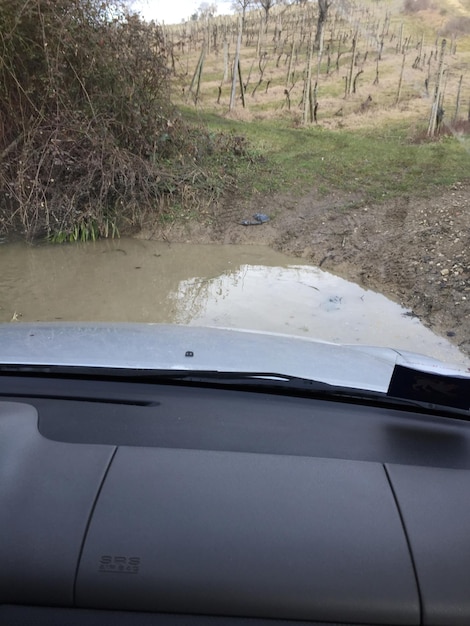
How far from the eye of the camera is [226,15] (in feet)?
136

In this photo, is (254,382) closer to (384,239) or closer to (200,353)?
(200,353)

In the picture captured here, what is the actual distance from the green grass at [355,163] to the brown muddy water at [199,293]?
7.85 feet

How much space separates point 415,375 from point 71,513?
127 centimetres

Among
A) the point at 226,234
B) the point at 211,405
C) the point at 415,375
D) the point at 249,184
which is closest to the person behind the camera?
the point at 415,375

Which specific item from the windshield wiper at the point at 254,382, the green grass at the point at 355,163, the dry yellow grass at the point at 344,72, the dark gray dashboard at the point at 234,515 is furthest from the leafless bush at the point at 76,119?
the dark gray dashboard at the point at 234,515

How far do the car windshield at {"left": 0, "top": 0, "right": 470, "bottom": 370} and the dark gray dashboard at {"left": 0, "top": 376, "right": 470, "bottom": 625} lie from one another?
3.66 m

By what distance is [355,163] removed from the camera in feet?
37.0

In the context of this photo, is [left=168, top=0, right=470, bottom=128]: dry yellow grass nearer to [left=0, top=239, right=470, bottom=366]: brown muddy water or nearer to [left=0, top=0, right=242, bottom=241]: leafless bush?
[left=0, top=0, right=242, bottom=241]: leafless bush

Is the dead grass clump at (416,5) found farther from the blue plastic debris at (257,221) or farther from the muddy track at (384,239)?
the blue plastic debris at (257,221)

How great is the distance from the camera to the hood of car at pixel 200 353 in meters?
2.47

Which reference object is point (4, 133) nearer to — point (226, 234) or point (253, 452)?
point (226, 234)

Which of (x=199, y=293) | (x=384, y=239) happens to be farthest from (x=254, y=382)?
(x=384, y=239)

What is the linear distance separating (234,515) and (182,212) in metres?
8.35

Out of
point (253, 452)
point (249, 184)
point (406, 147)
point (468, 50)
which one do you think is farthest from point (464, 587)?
point (468, 50)
